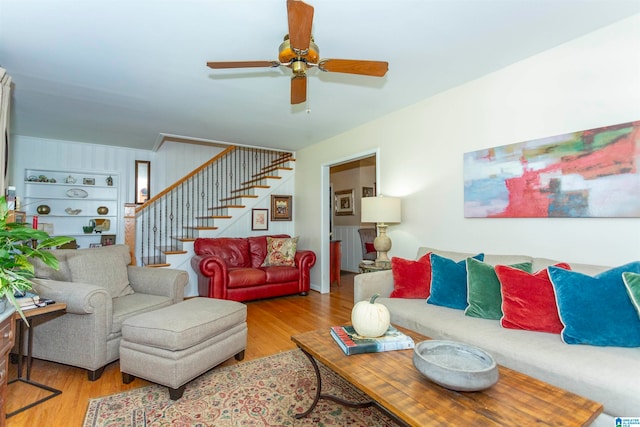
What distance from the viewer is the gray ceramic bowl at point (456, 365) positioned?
44.7 inches

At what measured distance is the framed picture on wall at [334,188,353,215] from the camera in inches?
270

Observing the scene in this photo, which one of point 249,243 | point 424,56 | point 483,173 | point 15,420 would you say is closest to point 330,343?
point 15,420

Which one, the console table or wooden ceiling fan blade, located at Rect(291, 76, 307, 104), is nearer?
the console table

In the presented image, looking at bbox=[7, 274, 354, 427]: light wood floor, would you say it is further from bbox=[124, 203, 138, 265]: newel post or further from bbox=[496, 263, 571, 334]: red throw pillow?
bbox=[124, 203, 138, 265]: newel post

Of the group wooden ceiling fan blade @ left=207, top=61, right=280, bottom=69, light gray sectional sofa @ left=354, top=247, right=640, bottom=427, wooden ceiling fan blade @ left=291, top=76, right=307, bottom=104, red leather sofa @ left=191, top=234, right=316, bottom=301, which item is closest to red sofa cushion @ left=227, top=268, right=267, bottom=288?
red leather sofa @ left=191, top=234, right=316, bottom=301

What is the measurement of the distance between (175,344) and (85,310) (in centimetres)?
77

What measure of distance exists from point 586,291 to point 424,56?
191cm

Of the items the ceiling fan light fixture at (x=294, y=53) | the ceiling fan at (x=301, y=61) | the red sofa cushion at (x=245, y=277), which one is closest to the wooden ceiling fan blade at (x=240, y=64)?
the ceiling fan at (x=301, y=61)

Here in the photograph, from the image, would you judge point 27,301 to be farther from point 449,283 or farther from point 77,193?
point 77,193

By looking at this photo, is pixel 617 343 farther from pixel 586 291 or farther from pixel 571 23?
pixel 571 23

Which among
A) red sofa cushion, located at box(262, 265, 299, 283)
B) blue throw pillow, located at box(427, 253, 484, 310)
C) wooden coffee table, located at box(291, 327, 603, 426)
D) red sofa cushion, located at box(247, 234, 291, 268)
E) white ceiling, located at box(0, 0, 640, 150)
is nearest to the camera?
wooden coffee table, located at box(291, 327, 603, 426)

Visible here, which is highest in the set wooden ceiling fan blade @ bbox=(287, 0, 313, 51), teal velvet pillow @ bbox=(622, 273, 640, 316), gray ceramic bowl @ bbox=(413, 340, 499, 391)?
wooden ceiling fan blade @ bbox=(287, 0, 313, 51)

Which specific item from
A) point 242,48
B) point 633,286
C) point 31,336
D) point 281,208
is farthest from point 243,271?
point 633,286

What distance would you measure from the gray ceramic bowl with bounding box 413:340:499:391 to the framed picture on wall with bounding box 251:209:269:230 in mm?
4417
